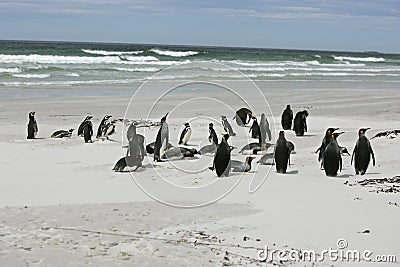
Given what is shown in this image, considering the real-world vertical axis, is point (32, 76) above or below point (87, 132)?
above

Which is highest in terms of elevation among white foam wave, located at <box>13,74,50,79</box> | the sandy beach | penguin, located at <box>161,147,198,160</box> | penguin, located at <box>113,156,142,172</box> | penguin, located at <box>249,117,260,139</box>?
white foam wave, located at <box>13,74,50,79</box>

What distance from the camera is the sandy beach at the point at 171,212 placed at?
18.6 feet

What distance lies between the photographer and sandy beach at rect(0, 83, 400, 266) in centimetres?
566

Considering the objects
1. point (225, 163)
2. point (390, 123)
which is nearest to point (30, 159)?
point (225, 163)

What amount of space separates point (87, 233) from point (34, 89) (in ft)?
68.2

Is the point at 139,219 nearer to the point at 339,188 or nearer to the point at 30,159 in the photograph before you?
the point at 339,188

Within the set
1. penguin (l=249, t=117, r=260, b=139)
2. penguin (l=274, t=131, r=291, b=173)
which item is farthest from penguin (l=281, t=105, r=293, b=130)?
penguin (l=274, t=131, r=291, b=173)

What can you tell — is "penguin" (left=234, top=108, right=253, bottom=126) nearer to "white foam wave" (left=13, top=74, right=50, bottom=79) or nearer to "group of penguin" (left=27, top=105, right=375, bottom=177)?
"group of penguin" (left=27, top=105, right=375, bottom=177)

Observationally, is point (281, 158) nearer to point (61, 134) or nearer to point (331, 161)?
point (331, 161)

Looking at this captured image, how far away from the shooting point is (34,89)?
85.2 feet

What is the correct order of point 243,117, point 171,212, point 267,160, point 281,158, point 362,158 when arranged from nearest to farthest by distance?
1. point 171,212
2. point 362,158
3. point 281,158
4. point 267,160
5. point 243,117

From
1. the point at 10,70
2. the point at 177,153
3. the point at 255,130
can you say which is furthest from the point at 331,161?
the point at 10,70

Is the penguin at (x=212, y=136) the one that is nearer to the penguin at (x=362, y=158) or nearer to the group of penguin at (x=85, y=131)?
the group of penguin at (x=85, y=131)

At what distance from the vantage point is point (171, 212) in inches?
277
